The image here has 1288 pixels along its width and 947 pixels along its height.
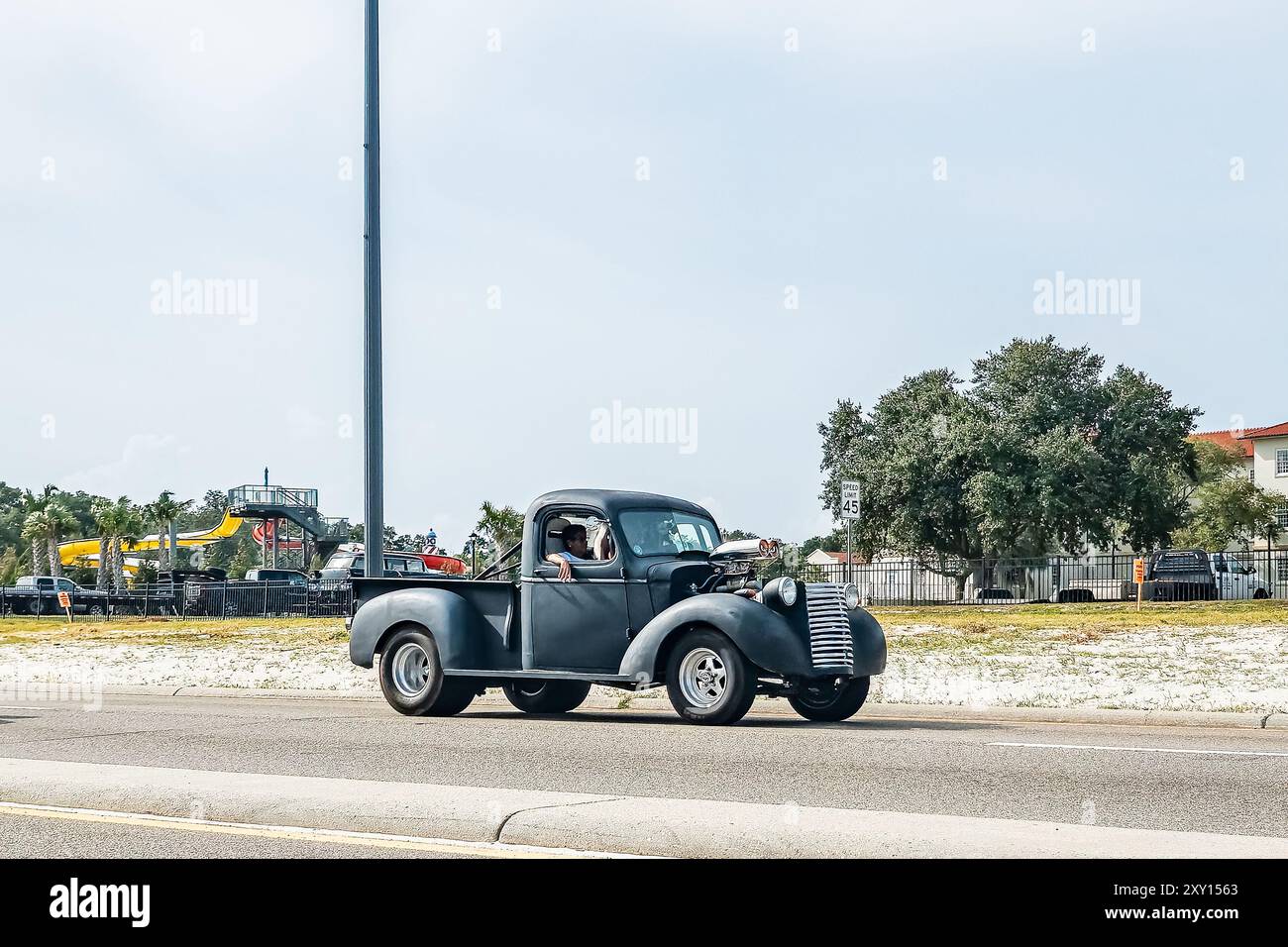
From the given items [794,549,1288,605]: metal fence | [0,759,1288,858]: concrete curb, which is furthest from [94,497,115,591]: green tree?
[0,759,1288,858]: concrete curb

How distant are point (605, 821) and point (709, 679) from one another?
5909 millimetres

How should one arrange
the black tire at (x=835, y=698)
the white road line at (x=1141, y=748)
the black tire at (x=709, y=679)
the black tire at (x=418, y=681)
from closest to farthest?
the white road line at (x=1141, y=748), the black tire at (x=709, y=679), the black tire at (x=835, y=698), the black tire at (x=418, y=681)

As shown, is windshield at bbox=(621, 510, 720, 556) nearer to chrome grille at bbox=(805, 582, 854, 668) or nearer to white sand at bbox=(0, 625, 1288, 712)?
chrome grille at bbox=(805, 582, 854, 668)

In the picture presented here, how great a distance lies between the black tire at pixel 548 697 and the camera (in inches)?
595

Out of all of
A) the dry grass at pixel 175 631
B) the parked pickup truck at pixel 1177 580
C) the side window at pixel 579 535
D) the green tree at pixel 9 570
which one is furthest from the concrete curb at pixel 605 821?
the green tree at pixel 9 570

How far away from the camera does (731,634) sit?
12.4m

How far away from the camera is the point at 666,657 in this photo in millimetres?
12961

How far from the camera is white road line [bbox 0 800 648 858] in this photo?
679 cm

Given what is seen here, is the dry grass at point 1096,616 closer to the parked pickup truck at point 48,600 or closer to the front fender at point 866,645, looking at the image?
the front fender at point 866,645

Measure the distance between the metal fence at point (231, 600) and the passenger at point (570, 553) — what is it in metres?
27.2

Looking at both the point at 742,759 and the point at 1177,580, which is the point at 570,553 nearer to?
the point at 742,759

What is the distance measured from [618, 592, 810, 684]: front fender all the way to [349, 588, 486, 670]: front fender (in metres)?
1.85

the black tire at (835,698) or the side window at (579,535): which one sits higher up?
the side window at (579,535)
